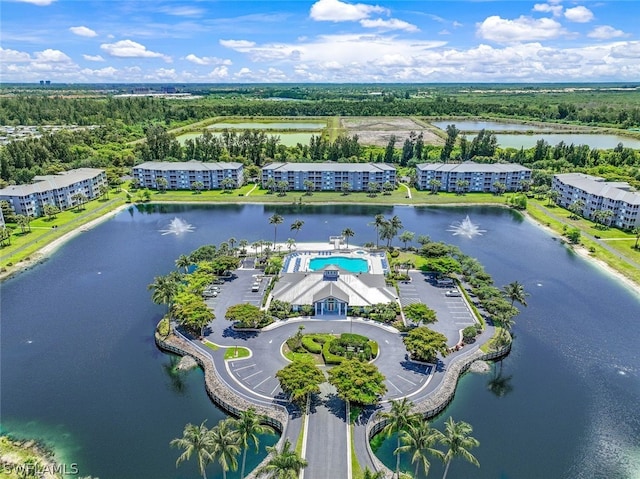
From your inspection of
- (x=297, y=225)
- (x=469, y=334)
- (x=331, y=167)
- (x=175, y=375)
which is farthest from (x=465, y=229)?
(x=175, y=375)

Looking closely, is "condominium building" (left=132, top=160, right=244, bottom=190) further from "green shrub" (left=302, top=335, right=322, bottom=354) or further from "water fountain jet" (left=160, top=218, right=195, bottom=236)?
"green shrub" (left=302, top=335, right=322, bottom=354)

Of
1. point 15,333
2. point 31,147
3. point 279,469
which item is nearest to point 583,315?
point 279,469

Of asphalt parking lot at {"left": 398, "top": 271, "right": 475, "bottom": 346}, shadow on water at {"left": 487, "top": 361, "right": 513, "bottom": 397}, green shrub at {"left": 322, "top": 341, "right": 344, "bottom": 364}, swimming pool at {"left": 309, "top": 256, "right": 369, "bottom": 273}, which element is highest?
swimming pool at {"left": 309, "top": 256, "right": 369, "bottom": 273}

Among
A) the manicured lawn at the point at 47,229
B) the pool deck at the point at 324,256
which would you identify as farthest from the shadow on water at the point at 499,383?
the manicured lawn at the point at 47,229

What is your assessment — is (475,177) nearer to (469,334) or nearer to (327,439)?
(469,334)

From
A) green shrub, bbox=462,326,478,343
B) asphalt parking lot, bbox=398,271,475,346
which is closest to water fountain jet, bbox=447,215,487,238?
asphalt parking lot, bbox=398,271,475,346

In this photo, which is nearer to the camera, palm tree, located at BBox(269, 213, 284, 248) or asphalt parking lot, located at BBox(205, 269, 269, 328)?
asphalt parking lot, located at BBox(205, 269, 269, 328)

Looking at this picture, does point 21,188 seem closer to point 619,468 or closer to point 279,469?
point 279,469
